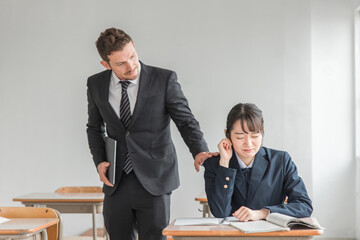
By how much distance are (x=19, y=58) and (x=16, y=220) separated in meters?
3.40

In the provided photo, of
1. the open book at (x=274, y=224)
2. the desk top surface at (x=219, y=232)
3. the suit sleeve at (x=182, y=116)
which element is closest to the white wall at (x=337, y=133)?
the suit sleeve at (x=182, y=116)

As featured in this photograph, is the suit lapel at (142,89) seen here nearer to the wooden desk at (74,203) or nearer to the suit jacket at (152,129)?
the suit jacket at (152,129)

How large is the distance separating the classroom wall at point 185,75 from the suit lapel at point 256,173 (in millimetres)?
2997

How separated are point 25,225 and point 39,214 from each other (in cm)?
32

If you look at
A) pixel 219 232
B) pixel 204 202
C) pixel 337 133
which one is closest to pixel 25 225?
pixel 219 232

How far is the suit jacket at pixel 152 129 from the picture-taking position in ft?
6.77

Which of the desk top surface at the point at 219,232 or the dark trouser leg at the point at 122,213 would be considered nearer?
the desk top surface at the point at 219,232

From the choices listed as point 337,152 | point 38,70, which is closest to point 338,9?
point 337,152

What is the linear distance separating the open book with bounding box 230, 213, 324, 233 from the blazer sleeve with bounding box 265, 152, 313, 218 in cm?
12

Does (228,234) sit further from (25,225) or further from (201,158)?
(25,225)

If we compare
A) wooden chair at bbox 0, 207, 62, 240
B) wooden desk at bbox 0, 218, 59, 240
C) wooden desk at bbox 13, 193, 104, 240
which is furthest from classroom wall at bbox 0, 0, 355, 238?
wooden desk at bbox 0, 218, 59, 240

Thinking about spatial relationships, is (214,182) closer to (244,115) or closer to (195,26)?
(244,115)

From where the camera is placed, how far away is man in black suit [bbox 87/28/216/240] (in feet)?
6.69

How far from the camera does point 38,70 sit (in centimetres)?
531
